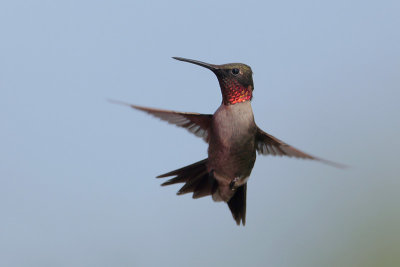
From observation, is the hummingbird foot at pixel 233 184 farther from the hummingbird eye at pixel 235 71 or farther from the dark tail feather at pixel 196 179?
the hummingbird eye at pixel 235 71

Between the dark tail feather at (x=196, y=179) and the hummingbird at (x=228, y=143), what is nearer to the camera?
the hummingbird at (x=228, y=143)

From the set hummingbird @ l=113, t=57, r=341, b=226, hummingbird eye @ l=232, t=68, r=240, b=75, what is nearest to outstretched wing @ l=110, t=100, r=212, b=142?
hummingbird @ l=113, t=57, r=341, b=226

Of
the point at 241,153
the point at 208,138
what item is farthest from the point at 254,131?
the point at 208,138

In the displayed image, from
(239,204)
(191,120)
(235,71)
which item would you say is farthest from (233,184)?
(235,71)

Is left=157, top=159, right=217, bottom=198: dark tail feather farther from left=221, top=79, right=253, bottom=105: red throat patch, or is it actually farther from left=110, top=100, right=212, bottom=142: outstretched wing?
left=221, top=79, right=253, bottom=105: red throat patch

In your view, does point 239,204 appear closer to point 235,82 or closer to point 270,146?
point 270,146

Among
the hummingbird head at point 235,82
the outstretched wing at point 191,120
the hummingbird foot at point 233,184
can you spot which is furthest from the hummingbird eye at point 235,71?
the hummingbird foot at point 233,184
